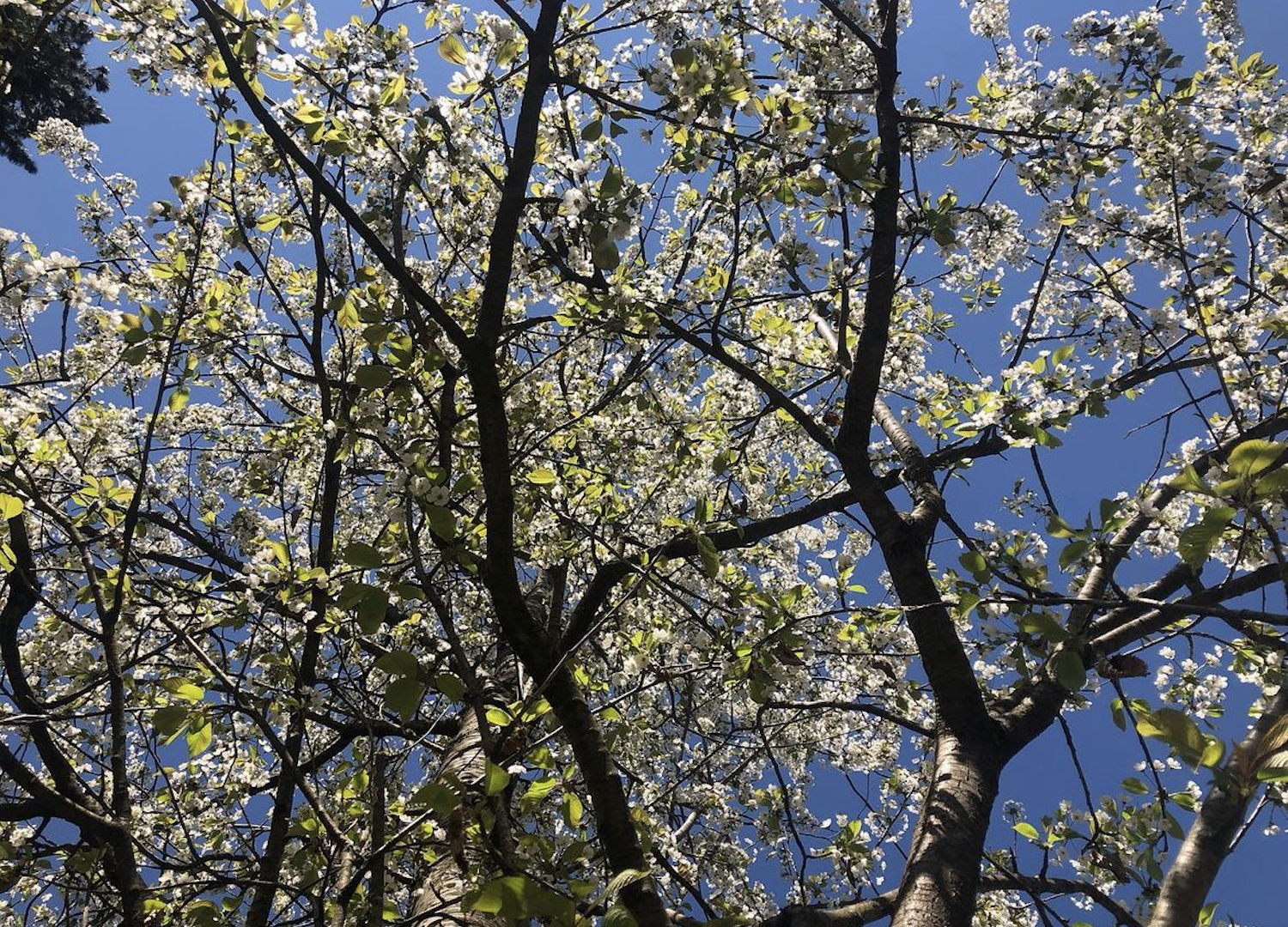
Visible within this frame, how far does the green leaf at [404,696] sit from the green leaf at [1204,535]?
140 centimetres

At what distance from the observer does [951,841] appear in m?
2.30

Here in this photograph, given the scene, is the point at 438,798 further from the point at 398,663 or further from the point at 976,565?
the point at 976,565

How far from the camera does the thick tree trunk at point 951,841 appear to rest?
7.01 ft

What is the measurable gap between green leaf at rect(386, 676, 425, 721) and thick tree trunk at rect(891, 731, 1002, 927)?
5.17 feet

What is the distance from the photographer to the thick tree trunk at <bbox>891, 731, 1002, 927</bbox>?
7.01 feet

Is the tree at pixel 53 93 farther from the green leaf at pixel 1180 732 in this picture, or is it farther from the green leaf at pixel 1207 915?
the green leaf at pixel 1207 915

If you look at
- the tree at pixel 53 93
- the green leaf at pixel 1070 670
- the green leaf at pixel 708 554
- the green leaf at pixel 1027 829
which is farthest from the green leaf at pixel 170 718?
the tree at pixel 53 93

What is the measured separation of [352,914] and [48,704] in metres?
1.48

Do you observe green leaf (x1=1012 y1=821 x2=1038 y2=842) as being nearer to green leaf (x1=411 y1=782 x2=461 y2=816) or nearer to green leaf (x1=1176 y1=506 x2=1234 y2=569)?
green leaf (x1=1176 y1=506 x2=1234 y2=569)

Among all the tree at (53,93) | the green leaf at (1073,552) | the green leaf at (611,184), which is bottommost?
the green leaf at (1073,552)

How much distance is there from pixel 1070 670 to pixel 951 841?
37.4 inches

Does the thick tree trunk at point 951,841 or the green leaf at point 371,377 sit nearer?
the green leaf at point 371,377

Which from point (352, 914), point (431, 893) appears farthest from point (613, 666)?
point (352, 914)

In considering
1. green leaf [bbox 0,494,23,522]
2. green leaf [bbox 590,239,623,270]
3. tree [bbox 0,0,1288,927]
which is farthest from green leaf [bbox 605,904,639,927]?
green leaf [bbox 0,494,23,522]
